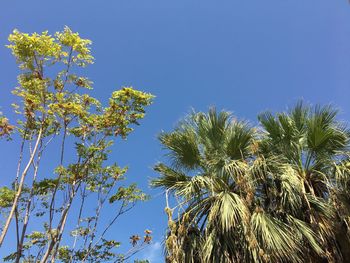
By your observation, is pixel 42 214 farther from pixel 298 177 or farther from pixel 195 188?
pixel 298 177

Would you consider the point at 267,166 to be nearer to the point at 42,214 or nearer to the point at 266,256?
the point at 266,256

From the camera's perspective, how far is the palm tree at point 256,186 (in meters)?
6.64

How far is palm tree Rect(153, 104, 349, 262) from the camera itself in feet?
21.8

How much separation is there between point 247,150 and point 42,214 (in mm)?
6817

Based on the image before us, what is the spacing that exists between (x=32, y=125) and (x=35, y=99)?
0.92 m

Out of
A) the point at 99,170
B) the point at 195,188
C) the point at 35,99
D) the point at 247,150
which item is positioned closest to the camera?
the point at 195,188

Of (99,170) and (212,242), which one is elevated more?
(99,170)

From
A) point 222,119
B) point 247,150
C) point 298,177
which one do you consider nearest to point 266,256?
point 298,177

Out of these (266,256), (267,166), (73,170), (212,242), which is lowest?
(266,256)

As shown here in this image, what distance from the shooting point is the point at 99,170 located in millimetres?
11781

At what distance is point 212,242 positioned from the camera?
6824 mm

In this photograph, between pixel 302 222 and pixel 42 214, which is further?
pixel 42 214

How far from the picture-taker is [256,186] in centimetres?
767

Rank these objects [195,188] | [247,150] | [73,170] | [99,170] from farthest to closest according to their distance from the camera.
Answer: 1. [99,170]
2. [73,170]
3. [247,150]
4. [195,188]
